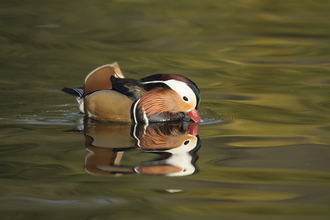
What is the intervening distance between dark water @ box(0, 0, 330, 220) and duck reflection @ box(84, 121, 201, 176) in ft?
0.17

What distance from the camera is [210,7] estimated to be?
58.0 ft

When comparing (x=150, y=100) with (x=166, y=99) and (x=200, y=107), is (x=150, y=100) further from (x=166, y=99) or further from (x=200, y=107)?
(x=200, y=107)

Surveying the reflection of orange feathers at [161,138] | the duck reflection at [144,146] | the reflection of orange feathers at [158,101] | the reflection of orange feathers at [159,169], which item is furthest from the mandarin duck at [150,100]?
the reflection of orange feathers at [159,169]

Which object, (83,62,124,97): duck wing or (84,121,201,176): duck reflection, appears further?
(83,62,124,97): duck wing

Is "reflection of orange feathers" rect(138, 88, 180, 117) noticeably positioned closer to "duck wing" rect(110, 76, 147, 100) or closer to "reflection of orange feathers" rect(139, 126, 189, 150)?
"duck wing" rect(110, 76, 147, 100)

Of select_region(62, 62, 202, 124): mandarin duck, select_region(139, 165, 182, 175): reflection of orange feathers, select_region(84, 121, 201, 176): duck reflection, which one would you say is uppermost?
select_region(62, 62, 202, 124): mandarin duck

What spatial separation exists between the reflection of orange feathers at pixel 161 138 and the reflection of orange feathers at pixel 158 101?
30 centimetres

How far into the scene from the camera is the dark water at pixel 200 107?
13.4ft

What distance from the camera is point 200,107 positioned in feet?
26.1

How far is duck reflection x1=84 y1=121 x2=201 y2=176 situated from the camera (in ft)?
15.5

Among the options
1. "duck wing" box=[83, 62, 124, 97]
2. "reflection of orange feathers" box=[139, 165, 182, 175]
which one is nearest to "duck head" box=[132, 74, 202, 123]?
"duck wing" box=[83, 62, 124, 97]

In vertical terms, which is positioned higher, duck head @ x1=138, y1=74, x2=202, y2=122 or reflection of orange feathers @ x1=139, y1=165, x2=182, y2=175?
duck head @ x1=138, y1=74, x2=202, y2=122

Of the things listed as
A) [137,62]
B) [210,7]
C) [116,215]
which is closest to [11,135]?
[116,215]

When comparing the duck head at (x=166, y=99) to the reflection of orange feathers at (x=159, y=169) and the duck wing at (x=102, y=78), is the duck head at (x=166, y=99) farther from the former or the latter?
the reflection of orange feathers at (x=159, y=169)
